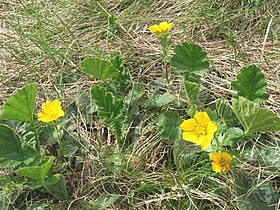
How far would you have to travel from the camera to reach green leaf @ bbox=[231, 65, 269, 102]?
4.80ft

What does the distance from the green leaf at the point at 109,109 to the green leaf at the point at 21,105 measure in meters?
0.19

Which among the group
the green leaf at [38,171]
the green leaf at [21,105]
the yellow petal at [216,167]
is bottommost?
the yellow petal at [216,167]

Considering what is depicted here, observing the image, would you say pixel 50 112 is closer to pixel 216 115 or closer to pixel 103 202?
pixel 103 202

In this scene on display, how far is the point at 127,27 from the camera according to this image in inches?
82.9

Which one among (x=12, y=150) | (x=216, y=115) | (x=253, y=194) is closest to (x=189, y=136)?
(x=216, y=115)

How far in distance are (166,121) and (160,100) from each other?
0.49 ft

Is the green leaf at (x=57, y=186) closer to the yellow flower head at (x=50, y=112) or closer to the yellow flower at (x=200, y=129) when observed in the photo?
the yellow flower head at (x=50, y=112)

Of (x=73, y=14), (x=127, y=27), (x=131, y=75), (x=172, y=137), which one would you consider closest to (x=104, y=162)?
(x=172, y=137)

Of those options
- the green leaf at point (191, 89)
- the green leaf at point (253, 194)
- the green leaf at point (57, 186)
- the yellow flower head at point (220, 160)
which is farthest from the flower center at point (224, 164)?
the green leaf at point (57, 186)

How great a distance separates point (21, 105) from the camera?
148 cm

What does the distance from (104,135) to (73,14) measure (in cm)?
77

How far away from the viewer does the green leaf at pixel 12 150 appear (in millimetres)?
1463

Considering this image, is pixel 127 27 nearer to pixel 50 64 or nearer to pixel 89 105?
pixel 50 64

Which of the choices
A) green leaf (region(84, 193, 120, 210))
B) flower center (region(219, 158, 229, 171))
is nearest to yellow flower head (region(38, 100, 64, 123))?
green leaf (region(84, 193, 120, 210))
